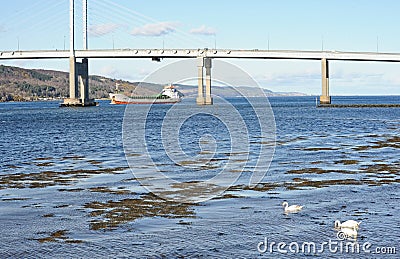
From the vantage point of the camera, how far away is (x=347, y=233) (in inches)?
437

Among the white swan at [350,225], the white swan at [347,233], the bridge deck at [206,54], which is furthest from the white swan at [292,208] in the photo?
the bridge deck at [206,54]

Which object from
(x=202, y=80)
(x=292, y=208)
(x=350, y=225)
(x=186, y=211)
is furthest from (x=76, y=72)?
(x=350, y=225)

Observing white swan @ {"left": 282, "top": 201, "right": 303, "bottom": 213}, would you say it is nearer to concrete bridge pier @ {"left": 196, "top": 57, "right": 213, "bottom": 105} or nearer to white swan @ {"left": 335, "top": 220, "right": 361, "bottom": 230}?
white swan @ {"left": 335, "top": 220, "right": 361, "bottom": 230}

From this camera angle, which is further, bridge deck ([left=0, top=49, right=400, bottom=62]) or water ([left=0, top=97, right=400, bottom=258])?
bridge deck ([left=0, top=49, right=400, bottom=62])

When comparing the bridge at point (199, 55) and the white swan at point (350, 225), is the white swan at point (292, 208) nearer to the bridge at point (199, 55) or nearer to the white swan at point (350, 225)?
the white swan at point (350, 225)

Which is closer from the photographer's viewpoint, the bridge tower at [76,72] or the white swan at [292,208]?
the white swan at [292,208]

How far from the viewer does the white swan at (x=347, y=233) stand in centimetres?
1100

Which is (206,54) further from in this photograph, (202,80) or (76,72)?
(76,72)

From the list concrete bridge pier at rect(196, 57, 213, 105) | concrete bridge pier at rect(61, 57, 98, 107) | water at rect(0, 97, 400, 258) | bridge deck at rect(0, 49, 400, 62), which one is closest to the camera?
water at rect(0, 97, 400, 258)

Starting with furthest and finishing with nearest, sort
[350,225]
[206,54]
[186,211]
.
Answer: [206,54] → [186,211] → [350,225]

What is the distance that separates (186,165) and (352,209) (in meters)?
10.2

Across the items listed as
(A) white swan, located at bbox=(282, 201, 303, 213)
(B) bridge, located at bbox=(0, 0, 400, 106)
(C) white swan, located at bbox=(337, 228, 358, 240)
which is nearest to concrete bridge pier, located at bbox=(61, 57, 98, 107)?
(B) bridge, located at bbox=(0, 0, 400, 106)

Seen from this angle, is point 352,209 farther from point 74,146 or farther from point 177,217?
point 74,146

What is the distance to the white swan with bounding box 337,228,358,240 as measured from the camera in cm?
1100
